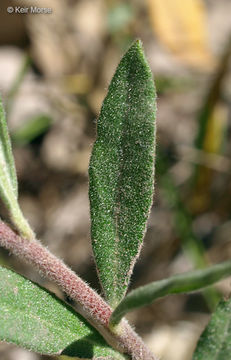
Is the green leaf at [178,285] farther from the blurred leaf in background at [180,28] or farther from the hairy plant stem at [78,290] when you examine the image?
the blurred leaf in background at [180,28]

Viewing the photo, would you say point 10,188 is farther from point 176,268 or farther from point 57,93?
point 57,93

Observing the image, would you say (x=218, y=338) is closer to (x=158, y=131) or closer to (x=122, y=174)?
(x=122, y=174)

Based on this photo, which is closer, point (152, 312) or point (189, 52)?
point (152, 312)

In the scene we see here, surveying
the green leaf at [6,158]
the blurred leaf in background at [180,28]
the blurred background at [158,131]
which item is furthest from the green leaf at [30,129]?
the green leaf at [6,158]

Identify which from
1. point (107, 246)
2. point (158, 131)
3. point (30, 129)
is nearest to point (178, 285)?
point (107, 246)

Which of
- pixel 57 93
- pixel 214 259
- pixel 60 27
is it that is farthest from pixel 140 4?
pixel 214 259

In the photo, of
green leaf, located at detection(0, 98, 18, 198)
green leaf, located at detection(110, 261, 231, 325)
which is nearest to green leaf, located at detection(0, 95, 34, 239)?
green leaf, located at detection(0, 98, 18, 198)
